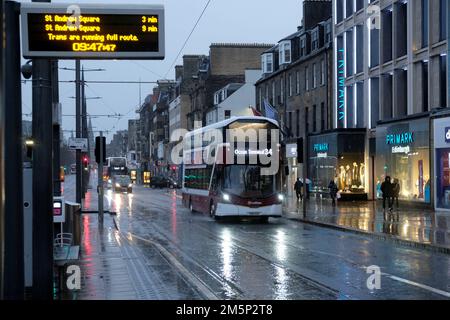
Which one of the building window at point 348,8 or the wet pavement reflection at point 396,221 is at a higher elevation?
the building window at point 348,8

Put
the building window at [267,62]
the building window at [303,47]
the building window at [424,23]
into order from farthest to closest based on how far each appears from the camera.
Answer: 1. the building window at [267,62]
2. the building window at [303,47]
3. the building window at [424,23]

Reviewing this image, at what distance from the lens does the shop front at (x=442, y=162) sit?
30.6 meters

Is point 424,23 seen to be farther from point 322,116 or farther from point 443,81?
point 322,116

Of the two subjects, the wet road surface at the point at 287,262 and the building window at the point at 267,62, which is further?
the building window at the point at 267,62

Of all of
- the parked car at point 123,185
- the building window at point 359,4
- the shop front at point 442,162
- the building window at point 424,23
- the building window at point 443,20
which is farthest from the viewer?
the parked car at point 123,185

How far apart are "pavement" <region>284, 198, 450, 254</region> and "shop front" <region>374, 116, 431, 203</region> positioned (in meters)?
1.22

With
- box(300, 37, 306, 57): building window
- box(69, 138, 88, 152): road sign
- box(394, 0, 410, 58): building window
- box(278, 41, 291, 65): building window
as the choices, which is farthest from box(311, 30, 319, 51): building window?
box(69, 138, 88, 152): road sign

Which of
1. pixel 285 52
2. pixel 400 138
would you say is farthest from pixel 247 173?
pixel 285 52

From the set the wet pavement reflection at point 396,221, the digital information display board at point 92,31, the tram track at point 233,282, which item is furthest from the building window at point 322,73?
the digital information display board at point 92,31

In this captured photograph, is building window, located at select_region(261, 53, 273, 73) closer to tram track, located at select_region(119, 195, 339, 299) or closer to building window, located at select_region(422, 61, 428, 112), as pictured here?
building window, located at select_region(422, 61, 428, 112)

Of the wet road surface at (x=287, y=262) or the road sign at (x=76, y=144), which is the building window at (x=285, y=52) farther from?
the wet road surface at (x=287, y=262)

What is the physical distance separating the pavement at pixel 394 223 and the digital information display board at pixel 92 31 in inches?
444

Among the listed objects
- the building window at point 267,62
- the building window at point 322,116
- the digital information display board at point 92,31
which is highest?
the building window at point 267,62
